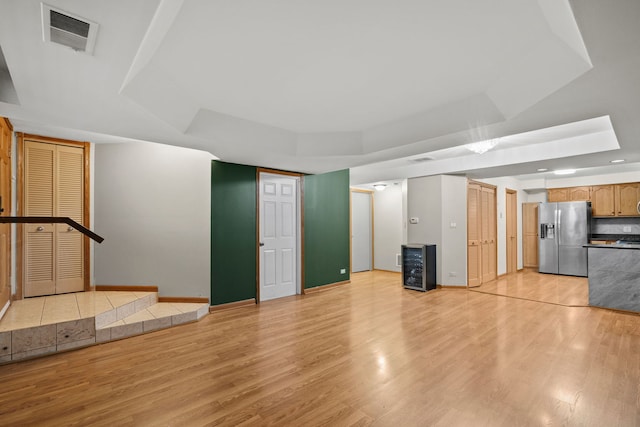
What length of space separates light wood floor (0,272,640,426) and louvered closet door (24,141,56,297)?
1.71m

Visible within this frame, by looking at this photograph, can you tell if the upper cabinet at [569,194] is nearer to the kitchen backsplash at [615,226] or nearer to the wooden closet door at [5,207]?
the kitchen backsplash at [615,226]

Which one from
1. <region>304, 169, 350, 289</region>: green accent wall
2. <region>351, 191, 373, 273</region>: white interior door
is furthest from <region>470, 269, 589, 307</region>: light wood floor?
<region>351, 191, 373, 273</region>: white interior door

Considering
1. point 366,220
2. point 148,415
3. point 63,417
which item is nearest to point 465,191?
point 366,220

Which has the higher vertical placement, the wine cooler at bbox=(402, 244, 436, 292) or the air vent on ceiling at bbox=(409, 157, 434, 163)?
the air vent on ceiling at bbox=(409, 157, 434, 163)

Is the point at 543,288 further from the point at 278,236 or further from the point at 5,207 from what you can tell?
the point at 5,207

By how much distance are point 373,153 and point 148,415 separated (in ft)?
11.4

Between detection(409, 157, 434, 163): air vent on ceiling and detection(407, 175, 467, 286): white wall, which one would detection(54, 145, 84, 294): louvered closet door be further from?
detection(407, 175, 467, 286): white wall

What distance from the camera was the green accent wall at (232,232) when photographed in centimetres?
454

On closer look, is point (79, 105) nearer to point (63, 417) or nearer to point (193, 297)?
point (63, 417)

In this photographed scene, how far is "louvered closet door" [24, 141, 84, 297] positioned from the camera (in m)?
4.10

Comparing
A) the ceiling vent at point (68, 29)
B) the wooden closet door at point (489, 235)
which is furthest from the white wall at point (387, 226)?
the ceiling vent at point (68, 29)

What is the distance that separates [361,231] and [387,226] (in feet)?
2.47

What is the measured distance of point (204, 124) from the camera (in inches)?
124

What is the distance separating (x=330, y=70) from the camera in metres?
2.30
